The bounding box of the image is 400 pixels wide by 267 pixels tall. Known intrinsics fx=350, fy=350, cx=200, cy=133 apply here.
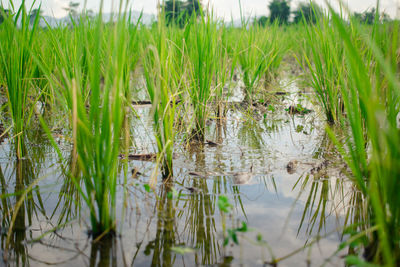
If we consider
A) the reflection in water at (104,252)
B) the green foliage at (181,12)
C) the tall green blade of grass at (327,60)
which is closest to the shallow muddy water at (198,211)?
the reflection in water at (104,252)

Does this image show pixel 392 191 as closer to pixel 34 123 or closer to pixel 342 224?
pixel 342 224

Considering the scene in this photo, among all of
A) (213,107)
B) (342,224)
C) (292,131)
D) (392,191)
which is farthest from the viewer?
(213,107)

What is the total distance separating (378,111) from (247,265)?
523 millimetres

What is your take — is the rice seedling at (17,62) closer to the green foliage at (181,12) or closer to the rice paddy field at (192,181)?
the rice paddy field at (192,181)

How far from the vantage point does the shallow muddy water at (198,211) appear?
1009mm

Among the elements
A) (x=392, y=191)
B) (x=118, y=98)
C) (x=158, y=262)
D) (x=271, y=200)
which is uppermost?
(x=118, y=98)

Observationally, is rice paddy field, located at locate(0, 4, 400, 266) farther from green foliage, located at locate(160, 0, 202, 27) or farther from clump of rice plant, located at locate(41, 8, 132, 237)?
green foliage, located at locate(160, 0, 202, 27)

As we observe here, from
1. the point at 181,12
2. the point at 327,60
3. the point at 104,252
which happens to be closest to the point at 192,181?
the point at 104,252

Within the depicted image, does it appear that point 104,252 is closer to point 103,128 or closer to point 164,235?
point 164,235

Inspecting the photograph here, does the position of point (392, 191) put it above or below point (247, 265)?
above

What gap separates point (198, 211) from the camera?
1.28 metres

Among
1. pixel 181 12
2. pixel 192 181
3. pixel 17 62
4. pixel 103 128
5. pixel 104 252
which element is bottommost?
pixel 104 252

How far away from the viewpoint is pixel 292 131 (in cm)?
245

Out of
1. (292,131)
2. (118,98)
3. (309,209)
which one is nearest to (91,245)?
(118,98)
